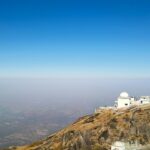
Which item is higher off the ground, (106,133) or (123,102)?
(123,102)

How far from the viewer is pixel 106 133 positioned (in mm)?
116375

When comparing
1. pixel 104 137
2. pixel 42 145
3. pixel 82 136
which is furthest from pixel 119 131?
pixel 42 145

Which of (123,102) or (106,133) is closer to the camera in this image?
(106,133)

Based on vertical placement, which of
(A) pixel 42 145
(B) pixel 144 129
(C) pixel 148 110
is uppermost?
(C) pixel 148 110

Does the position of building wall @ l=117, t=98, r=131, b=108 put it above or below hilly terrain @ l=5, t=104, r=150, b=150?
above

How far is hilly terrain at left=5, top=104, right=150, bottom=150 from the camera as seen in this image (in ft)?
368

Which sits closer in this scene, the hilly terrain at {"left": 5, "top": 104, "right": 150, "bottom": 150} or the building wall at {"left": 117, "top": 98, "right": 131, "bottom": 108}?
the hilly terrain at {"left": 5, "top": 104, "right": 150, "bottom": 150}

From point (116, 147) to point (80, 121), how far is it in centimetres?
3338

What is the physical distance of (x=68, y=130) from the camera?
126 metres

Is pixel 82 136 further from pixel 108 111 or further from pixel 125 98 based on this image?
pixel 125 98

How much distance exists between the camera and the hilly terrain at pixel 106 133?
11206cm

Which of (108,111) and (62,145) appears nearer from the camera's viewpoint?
(62,145)

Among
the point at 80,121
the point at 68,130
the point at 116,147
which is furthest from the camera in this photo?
the point at 80,121

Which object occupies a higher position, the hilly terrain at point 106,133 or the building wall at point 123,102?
the building wall at point 123,102
